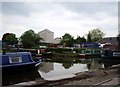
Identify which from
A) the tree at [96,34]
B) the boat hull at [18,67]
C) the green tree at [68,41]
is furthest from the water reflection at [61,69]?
the tree at [96,34]

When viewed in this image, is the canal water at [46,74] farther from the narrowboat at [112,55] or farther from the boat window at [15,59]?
the boat window at [15,59]

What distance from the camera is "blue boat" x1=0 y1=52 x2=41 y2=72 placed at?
1616 centimetres

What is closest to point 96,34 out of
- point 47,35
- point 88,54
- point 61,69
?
point 47,35

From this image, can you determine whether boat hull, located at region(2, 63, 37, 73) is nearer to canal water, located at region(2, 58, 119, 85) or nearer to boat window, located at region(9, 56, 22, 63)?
canal water, located at region(2, 58, 119, 85)

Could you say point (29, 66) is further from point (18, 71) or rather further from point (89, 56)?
point (89, 56)

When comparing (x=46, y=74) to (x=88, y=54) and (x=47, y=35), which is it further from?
(x=47, y=35)

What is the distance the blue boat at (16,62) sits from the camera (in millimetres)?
16164

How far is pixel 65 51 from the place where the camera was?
4184 centimetres

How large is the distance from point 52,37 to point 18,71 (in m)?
80.5

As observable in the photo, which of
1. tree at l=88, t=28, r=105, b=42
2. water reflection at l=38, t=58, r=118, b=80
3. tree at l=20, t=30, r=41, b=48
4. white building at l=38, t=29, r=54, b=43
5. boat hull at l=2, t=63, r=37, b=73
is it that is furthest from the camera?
white building at l=38, t=29, r=54, b=43

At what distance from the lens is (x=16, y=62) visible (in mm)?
17109

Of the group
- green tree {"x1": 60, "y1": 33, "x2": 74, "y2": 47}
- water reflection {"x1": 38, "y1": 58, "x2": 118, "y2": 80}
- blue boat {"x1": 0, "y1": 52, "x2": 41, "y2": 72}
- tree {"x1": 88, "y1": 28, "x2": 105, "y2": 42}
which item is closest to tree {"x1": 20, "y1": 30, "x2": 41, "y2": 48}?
green tree {"x1": 60, "y1": 33, "x2": 74, "y2": 47}

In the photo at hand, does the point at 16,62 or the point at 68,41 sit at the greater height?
the point at 68,41

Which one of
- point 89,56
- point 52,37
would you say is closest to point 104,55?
point 89,56
